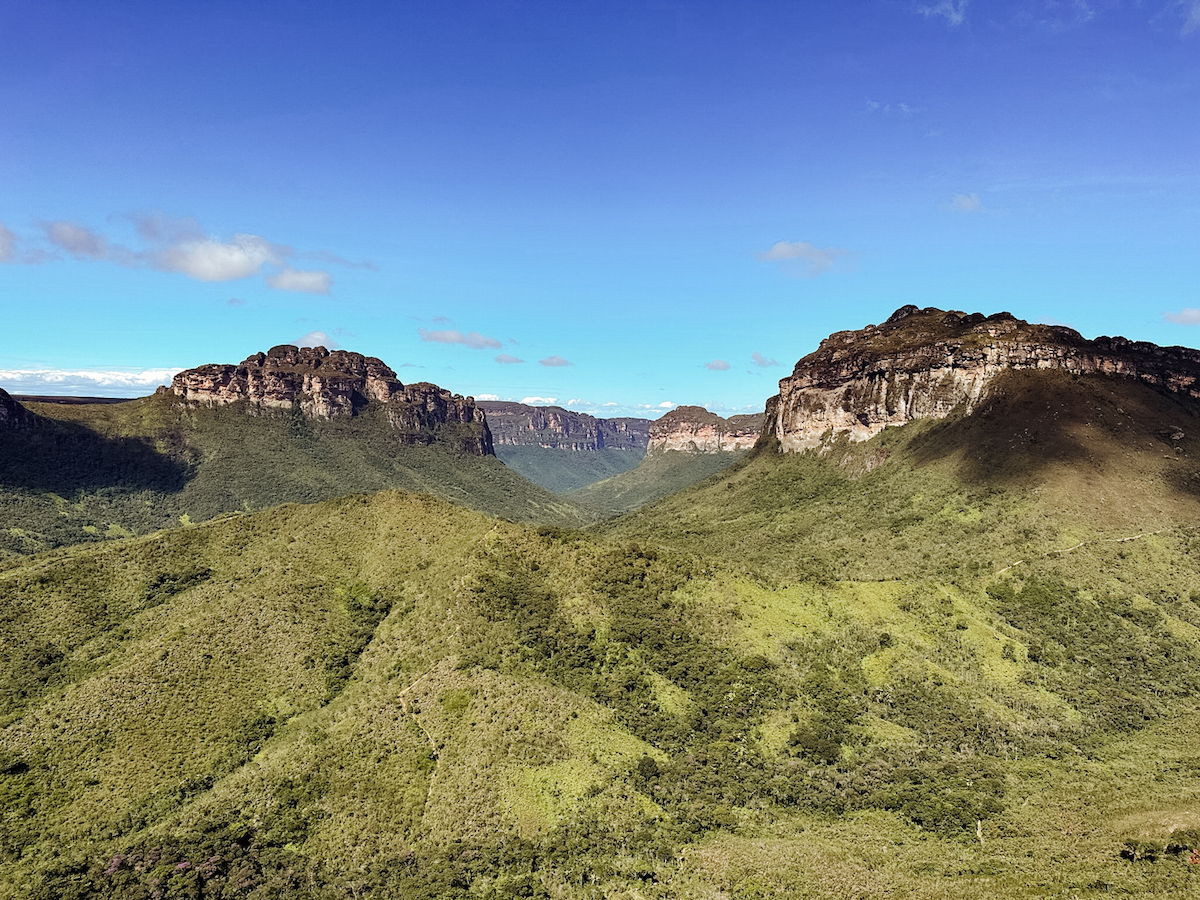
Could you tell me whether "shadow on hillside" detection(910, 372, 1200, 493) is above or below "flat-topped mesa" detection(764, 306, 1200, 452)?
below

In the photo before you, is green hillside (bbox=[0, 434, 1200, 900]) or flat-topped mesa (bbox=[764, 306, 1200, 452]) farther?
flat-topped mesa (bbox=[764, 306, 1200, 452])

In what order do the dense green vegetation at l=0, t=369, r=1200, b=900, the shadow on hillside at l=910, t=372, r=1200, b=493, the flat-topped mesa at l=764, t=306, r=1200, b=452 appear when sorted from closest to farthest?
the dense green vegetation at l=0, t=369, r=1200, b=900 < the shadow on hillside at l=910, t=372, r=1200, b=493 < the flat-topped mesa at l=764, t=306, r=1200, b=452

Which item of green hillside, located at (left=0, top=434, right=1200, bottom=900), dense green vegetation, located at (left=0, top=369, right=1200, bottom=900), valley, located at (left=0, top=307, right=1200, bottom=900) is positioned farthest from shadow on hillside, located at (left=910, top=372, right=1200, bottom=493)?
green hillside, located at (left=0, top=434, right=1200, bottom=900)

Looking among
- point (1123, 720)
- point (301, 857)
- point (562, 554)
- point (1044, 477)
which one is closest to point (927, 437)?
point (1044, 477)

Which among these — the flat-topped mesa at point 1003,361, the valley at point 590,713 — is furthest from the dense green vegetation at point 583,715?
the flat-topped mesa at point 1003,361

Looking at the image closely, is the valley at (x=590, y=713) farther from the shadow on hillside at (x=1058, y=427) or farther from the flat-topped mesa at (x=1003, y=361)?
the flat-topped mesa at (x=1003, y=361)

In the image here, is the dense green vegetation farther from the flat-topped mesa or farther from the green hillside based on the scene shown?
the flat-topped mesa
